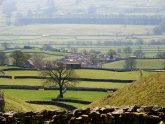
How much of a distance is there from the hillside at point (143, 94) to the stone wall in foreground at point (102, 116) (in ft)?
36.4

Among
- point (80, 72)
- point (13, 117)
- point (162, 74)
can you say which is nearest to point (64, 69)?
point (80, 72)

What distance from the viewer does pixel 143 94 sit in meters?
39.9

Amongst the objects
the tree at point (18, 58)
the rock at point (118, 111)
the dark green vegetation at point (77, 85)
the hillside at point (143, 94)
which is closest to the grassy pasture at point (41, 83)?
the dark green vegetation at point (77, 85)

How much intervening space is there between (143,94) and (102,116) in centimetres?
1571

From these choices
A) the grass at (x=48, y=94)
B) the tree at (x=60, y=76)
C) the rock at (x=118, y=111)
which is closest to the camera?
the rock at (x=118, y=111)

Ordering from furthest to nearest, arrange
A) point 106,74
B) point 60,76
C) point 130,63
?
point 130,63 < point 106,74 < point 60,76

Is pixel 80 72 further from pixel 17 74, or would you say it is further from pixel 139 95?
pixel 139 95

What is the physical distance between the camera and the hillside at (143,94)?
37756 mm

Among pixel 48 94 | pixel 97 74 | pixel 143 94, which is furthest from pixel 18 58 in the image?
pixel 143 94

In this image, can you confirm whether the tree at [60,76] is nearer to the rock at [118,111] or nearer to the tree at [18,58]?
the tree at [18,58]

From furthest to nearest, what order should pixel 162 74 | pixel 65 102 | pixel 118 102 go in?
pixel 65 102 → pixel 162 74 → pixel 118 102

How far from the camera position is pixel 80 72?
12256 cm

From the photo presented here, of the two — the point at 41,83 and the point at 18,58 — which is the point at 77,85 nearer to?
the point at 41,83

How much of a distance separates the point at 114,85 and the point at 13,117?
76.8m
